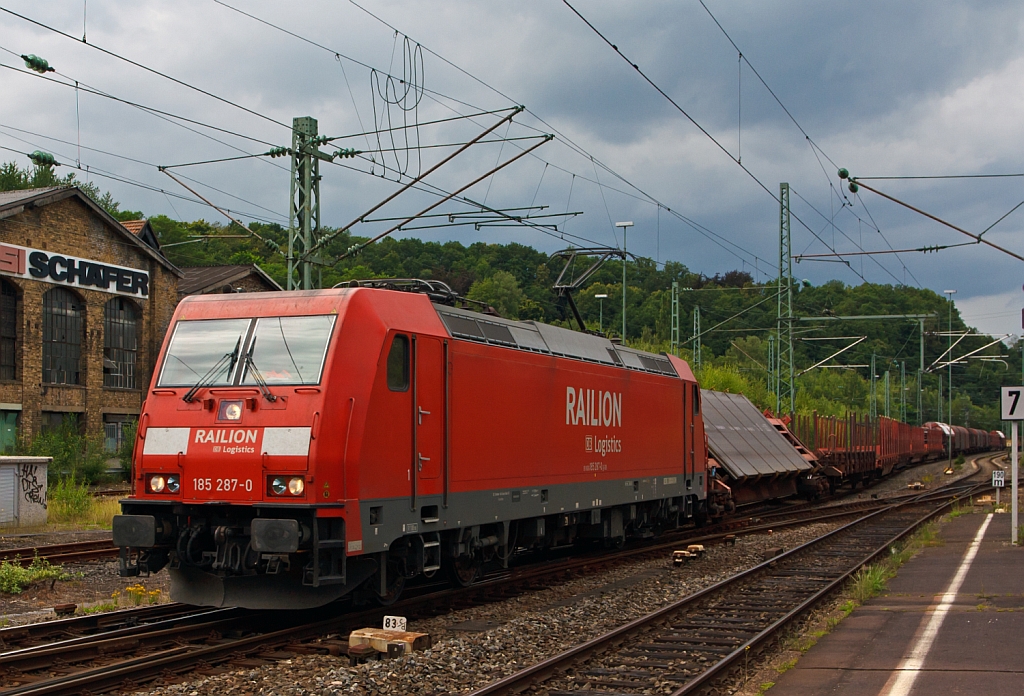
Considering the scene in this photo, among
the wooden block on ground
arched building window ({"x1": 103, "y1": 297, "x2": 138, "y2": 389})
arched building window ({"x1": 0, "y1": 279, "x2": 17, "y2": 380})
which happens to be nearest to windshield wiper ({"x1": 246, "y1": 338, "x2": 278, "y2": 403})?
the wooden block on ground

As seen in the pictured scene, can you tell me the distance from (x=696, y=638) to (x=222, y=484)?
5.05 metres

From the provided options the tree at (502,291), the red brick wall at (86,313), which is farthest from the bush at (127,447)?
the tree at (502,291)

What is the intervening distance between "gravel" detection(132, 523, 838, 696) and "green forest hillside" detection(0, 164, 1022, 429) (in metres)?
6.79

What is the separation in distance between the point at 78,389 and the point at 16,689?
3136 cm

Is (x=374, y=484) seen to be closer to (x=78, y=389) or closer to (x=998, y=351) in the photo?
(x=78, y=389)

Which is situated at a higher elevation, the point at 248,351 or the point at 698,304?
the point at 698,304

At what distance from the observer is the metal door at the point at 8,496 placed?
20078 millimetres

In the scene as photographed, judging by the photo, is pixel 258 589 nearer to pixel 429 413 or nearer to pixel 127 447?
pixel 429 413

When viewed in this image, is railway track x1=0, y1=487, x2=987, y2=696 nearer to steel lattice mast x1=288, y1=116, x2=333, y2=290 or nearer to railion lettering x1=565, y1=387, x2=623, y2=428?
railion lettering x1=565, y1=387, x2=623, y2=428

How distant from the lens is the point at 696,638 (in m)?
10.7

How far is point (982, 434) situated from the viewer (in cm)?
9012

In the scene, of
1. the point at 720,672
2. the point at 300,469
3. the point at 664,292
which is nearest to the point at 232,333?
the point at 300,469

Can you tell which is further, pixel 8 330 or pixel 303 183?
pixel 8 330

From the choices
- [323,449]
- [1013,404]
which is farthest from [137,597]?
[1013,404]
